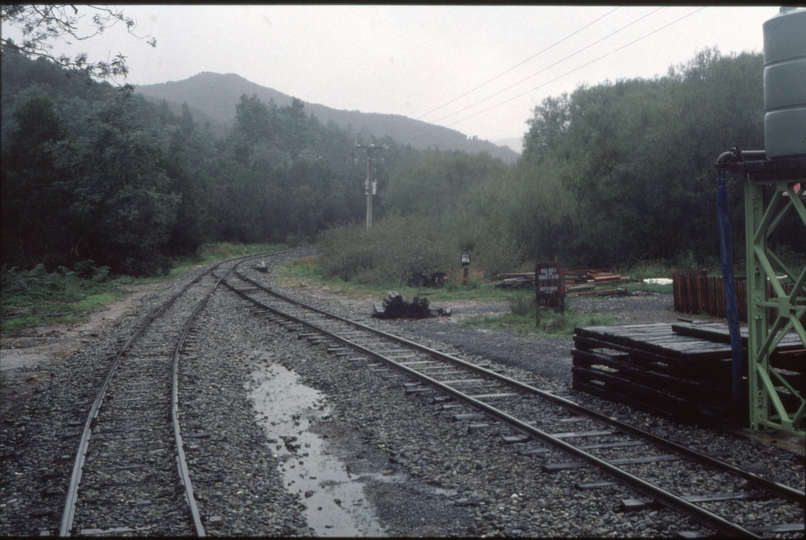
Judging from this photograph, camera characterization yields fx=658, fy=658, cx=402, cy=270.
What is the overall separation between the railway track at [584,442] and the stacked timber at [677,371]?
0.75 m

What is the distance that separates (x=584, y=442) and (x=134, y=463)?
14.5 ft

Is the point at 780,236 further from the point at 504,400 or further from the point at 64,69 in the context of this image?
the point at 64,69

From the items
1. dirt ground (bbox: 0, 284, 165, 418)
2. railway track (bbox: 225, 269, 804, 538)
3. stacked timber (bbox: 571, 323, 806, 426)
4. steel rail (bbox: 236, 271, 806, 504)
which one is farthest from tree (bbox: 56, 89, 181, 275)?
stacked timber (bbox: 571, 323, 806, 426)

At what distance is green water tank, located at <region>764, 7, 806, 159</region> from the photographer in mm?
6039

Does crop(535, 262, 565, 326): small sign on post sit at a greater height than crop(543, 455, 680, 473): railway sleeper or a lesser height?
greater

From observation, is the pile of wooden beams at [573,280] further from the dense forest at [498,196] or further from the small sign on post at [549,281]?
the small sign on post at [549,281]

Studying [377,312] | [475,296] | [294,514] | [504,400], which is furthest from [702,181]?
[294,514]

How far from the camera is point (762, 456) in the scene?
607 centimetres

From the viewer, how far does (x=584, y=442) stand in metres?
6.68

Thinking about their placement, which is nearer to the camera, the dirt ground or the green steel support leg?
the green steel support leg

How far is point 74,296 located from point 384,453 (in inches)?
819

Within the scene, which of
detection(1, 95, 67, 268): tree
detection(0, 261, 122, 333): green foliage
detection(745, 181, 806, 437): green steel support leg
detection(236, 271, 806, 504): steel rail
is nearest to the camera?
detection(236, 271, 806, 504): steel rail

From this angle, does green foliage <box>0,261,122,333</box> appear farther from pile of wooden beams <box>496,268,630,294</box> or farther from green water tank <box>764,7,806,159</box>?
green water tank <box>764,7,806,159</box>

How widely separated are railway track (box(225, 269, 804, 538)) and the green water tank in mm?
3037
